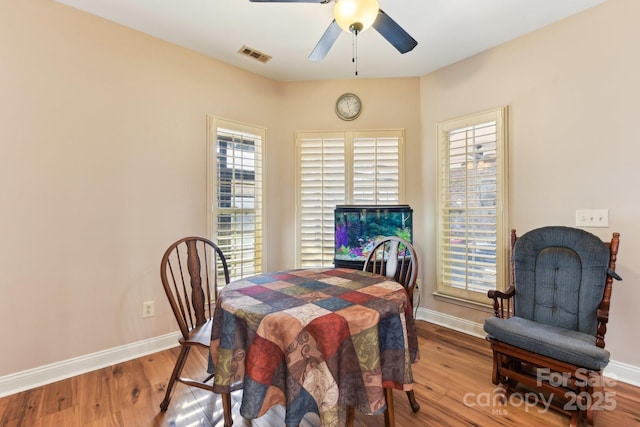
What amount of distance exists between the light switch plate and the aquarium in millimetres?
1272

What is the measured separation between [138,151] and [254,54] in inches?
55.4

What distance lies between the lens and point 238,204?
9.76 feet

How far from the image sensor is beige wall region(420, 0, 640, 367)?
199 cm

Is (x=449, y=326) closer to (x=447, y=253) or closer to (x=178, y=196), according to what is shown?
(x=447, y=253)

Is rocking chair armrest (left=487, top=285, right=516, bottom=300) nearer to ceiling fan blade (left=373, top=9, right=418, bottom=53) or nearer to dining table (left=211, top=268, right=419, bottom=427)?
dining table (left=211, top=268, right=419, bottom=427)

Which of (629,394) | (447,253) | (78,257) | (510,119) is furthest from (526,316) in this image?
(78,257)

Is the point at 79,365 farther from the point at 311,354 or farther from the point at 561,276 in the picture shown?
the point at 561,276

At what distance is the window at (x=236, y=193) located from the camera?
9.20 ft

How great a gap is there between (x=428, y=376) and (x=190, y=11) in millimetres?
3222

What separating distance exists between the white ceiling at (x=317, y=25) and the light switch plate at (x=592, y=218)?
1513mm

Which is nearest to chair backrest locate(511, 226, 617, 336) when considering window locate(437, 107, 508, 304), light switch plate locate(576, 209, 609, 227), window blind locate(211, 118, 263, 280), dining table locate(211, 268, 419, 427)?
light switch plate locate(576, 209, 609, 227)

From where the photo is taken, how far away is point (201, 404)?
173 cm

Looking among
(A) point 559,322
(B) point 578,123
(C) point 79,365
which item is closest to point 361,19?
→ (B) point 578,123

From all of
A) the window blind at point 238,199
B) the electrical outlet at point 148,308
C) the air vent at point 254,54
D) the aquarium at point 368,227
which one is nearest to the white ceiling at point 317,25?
the air vent at point 254,54
